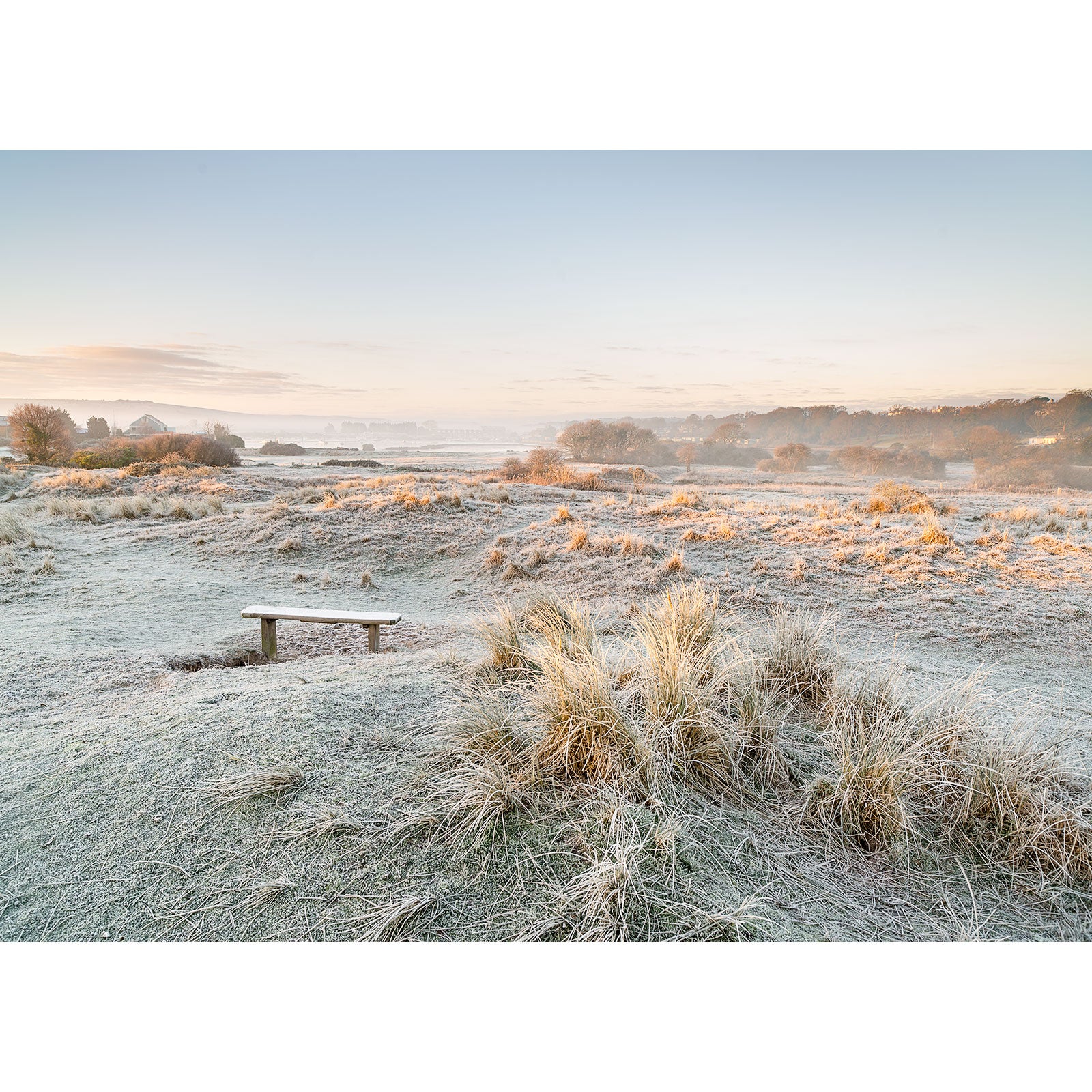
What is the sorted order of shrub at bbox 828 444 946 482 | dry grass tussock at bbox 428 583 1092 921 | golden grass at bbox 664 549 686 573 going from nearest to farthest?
1. dry grass tussock at bbox 428 583 1092 921
2. golden grass at bbox 664 549 686 573
3. shrub at bbox 828 444 946 482

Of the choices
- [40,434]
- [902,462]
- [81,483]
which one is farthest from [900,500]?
[40,434]

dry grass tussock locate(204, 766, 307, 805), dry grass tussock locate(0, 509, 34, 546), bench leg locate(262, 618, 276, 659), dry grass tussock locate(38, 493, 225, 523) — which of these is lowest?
bench leg locate(262, 618, 276, 659)

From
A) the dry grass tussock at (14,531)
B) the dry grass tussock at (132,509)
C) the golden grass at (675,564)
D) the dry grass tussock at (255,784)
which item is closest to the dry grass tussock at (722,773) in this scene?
the dry grass tussock at (255,784)

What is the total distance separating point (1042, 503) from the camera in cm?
1212

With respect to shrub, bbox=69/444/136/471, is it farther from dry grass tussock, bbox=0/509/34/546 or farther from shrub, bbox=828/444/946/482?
shrub, bbox=828/444/946/482

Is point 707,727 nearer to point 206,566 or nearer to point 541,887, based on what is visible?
point 541,887

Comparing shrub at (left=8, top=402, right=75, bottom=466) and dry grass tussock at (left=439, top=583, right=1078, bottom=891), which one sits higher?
shrub at (left=8, top=402, right=75, bottom=466)

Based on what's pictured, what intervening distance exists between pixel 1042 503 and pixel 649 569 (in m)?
10.1

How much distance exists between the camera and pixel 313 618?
15.8 feet

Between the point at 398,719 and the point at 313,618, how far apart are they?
238cm

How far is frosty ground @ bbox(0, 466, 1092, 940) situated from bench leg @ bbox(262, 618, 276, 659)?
0.14 m

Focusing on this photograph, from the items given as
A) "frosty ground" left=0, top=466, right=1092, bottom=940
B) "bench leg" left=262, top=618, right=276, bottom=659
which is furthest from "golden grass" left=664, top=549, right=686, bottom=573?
"bench leg" left=262, top=618, right=276, bottom=659

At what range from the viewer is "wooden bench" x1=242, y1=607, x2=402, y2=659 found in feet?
15.6

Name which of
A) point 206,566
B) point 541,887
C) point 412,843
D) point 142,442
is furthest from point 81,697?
point 142,442
